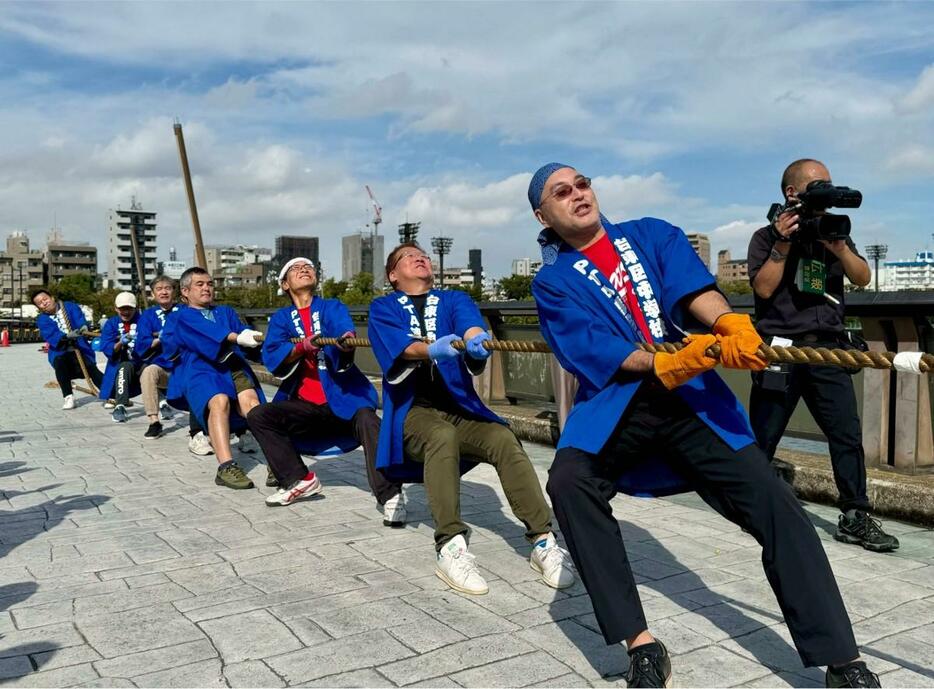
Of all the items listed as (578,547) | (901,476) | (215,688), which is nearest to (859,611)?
(578,547)

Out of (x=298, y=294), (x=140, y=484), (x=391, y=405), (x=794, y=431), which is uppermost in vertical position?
(x=298, y=294)

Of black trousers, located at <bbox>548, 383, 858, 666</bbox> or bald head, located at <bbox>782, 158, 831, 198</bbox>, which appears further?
bald head, located at <bbox>782, 158, 831, 198</bbox>

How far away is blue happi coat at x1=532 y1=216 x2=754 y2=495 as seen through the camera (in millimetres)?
2869

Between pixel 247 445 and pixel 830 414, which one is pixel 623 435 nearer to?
pixel 830 414

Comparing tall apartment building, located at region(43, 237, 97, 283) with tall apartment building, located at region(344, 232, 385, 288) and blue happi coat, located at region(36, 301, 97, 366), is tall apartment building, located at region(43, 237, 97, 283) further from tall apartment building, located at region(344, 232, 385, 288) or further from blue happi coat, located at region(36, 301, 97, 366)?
blue happi coat, located at region(36, 301, 97, 366)

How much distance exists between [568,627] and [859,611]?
3.93 ft

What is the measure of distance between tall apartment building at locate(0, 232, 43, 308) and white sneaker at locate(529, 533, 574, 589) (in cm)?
13354

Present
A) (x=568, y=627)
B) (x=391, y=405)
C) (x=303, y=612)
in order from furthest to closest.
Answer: (x=391, y=405)
(x=303, y=612)
(x=568, y=627)

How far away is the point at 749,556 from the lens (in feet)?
14.3

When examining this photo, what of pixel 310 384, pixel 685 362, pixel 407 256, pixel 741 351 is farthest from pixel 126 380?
pixel 741 351

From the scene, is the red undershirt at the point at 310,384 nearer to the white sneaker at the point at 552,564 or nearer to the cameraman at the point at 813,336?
the white sneaker at the point at 552,564

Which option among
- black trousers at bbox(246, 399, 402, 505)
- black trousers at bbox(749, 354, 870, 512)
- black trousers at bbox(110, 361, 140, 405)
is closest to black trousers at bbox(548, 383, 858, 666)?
black trousers at bbox(749, 354, 870, 512)

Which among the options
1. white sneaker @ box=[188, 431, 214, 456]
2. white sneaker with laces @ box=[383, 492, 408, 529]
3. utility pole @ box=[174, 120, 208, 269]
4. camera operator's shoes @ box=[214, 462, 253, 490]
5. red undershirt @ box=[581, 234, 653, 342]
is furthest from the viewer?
utility pole @ box=[174, 120, 208, 269]

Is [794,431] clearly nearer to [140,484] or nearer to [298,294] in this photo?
[298,294]
